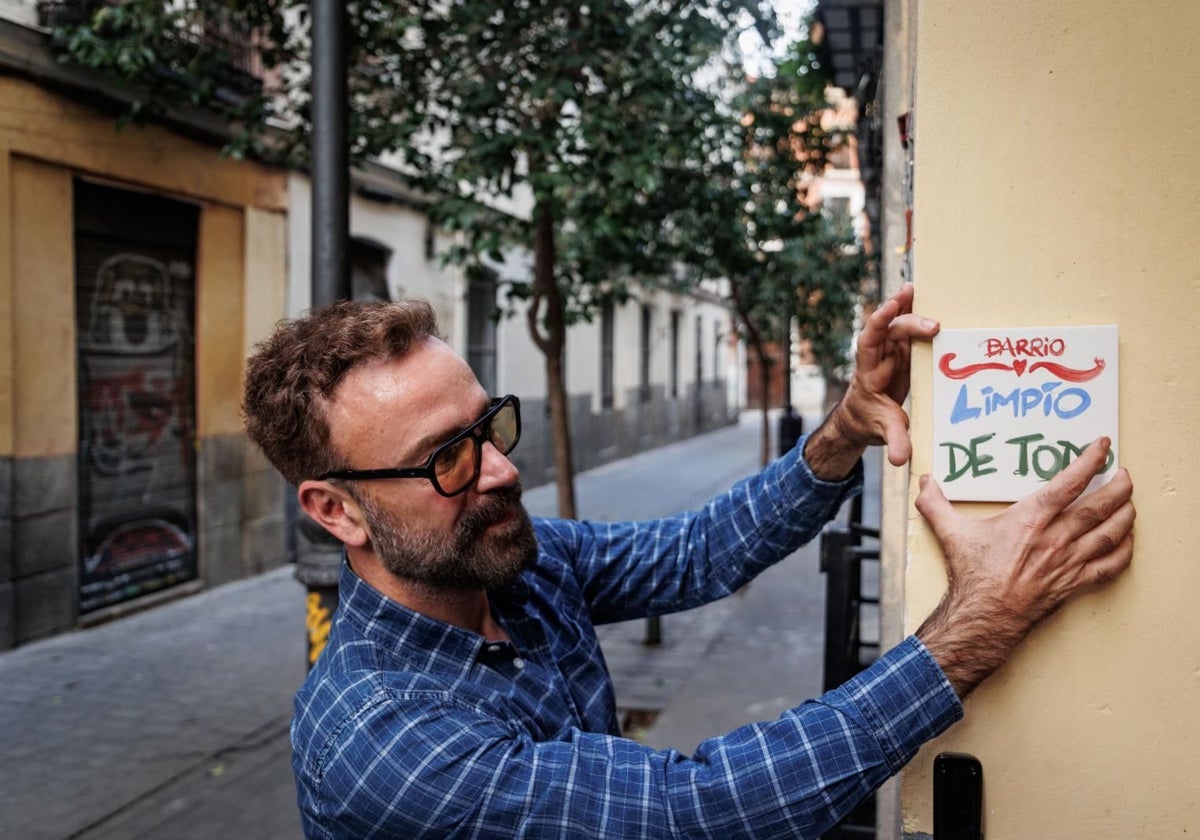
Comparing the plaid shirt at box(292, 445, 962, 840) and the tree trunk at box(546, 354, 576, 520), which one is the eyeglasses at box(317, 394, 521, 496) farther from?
the tree trunk at box(546, 354, 576, 520)

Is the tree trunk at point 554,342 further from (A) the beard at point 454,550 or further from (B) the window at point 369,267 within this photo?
(A) the beard at point 454,550

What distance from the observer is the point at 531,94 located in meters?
5.83

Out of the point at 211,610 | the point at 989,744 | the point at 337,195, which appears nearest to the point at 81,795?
the point at 337,195

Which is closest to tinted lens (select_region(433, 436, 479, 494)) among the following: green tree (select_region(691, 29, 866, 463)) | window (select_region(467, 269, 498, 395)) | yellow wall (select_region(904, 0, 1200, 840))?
yellow wall (select_region(904, 0, 1200, 840))

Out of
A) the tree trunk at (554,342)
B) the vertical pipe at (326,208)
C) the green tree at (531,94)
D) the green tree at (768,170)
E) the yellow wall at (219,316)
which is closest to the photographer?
the vertical pipe at (326,208)

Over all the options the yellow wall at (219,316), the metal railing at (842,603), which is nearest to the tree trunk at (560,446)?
the yellow wall at (219,316)

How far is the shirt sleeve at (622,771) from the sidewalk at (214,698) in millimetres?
3392

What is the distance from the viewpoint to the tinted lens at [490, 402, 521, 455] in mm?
1964

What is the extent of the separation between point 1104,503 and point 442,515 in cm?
99

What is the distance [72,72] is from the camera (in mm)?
7559

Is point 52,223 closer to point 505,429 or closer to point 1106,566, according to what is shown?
point 505,429

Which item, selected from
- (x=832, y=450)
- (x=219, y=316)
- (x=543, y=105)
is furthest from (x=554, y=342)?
(x=832, y=450)

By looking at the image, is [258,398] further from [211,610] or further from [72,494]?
[211,610]

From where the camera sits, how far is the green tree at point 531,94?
5809 mm
